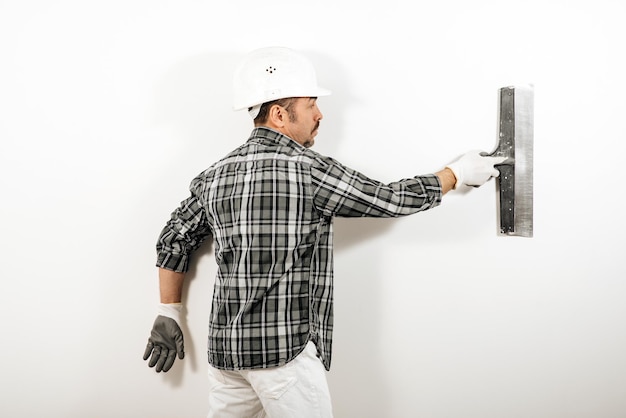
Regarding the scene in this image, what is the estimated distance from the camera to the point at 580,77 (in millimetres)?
1623

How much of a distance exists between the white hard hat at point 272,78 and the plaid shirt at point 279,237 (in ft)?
0.31

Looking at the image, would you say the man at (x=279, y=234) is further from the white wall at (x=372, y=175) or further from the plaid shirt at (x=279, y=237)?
the white wall at (x=372, y=175)

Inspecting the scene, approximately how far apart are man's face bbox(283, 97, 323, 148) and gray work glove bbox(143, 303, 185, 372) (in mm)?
628

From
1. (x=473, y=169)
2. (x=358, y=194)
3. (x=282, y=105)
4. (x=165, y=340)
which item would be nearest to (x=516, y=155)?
(x=473, y=169)

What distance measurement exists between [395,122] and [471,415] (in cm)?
91

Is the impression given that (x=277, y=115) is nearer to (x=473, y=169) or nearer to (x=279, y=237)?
(x=279, y=237)

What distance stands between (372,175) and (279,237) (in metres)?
0.47

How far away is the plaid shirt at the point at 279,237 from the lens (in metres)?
1.27

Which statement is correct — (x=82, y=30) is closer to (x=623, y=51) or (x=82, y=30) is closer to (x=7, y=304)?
(x=7, y=304)

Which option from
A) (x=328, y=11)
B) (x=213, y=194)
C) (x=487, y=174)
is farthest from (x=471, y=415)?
(x=328, y=11)

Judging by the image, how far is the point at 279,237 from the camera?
4.17ft

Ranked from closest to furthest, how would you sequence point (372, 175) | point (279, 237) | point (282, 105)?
point (279, 237)
point (282, 105)
point (372, 175)

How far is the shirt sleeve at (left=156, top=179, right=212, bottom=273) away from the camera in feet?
4.91

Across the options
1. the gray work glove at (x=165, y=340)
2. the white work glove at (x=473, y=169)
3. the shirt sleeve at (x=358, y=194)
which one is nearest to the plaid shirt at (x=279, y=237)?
the shirt sleeve at (x=358, y=194)
